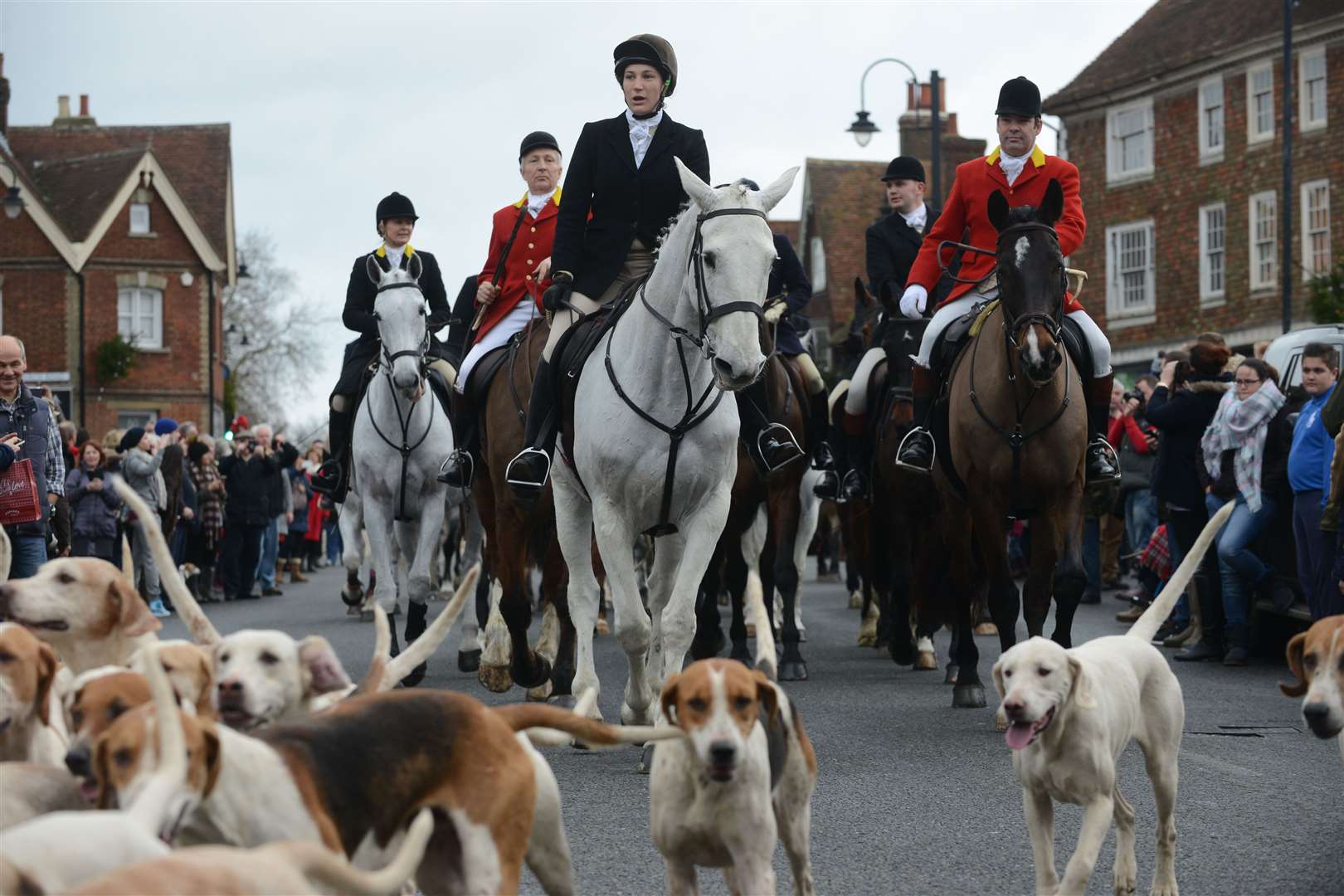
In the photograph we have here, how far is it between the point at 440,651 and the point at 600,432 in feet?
23.7

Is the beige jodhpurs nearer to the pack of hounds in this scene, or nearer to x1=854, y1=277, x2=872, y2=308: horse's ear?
the pack of hounds

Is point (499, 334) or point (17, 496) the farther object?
point (499, 334)

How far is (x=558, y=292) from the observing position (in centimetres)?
990

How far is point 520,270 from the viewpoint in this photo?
12328 millimetres

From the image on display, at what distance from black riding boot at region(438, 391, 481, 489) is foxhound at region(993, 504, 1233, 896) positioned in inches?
243

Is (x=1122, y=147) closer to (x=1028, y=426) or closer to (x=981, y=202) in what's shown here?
(x=981, y=202)

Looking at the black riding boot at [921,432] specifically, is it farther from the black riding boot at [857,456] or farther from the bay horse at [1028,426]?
the black riding boot at [857,456]

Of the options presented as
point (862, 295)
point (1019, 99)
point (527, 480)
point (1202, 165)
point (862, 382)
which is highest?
point (1202, 165)

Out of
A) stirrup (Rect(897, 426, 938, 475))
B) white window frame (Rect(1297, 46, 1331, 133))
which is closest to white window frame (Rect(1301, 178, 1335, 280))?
white window frame (Rect(1297, 46, 1331, 133))

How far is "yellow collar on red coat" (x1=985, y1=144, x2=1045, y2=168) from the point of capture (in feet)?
37.4

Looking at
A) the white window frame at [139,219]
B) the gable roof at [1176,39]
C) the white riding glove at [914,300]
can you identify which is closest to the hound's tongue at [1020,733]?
the white riding glove at [914,300]

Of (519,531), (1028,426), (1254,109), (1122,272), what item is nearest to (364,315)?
(519,531)

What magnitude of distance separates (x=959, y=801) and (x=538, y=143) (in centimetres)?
636

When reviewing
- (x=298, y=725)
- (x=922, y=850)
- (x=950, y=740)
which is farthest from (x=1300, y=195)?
(x=298, y=725)
